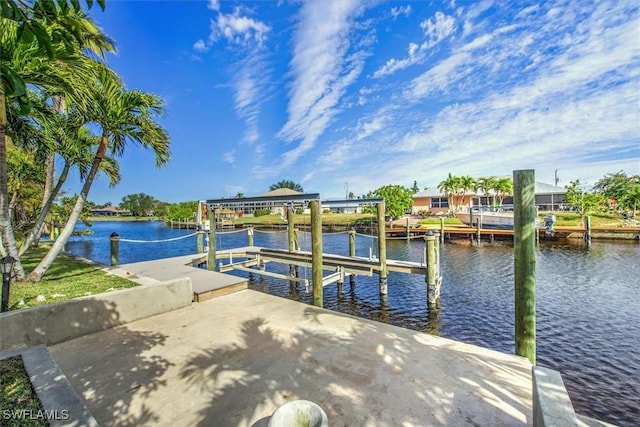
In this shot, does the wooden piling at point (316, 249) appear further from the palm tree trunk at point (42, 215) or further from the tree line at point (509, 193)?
the tree line at point (509, 193)

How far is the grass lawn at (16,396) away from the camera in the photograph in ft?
7.54

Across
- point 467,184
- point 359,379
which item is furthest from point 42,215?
point 467,184

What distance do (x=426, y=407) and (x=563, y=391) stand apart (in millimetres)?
1356

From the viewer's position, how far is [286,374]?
11.9 feet

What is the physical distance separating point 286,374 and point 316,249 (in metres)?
4.11

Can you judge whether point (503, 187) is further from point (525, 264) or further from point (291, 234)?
point (525, 264)

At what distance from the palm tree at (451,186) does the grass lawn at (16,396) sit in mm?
44302

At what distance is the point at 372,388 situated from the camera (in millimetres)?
3324

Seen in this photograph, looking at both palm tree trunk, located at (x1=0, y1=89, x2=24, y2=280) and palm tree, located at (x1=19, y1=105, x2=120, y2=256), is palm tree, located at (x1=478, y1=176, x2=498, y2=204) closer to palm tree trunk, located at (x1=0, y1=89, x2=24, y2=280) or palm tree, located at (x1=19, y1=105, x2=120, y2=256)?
palm tree, located at (x1=19, y1=105, x2=120, y2=256)

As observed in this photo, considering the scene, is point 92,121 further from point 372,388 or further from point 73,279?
point 372,388

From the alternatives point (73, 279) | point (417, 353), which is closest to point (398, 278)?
point (417, 353)

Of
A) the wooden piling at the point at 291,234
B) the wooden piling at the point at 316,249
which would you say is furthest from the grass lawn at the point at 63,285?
the wooden piling at the point at 291,234

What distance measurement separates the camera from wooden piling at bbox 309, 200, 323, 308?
7.55 metres

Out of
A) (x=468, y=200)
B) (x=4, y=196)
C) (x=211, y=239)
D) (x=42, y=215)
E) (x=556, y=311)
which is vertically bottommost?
(x=556, y=311)
